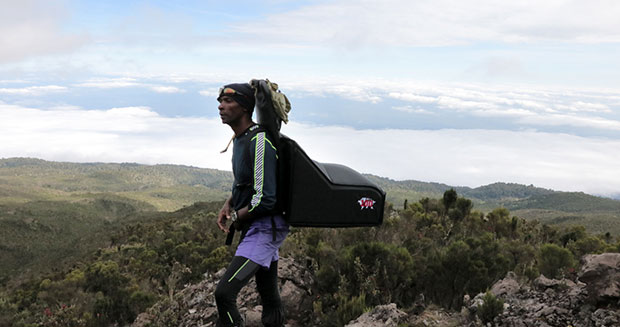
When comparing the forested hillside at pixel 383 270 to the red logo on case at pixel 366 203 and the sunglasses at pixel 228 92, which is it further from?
the sunglasses at pixel 228 92

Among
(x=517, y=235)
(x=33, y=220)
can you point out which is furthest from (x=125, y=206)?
(x=517, y=235)

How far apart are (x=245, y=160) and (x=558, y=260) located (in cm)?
575

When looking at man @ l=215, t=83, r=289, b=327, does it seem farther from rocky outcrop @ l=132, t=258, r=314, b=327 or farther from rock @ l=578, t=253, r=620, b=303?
rock @ l=578, t=253, r=620, b=303

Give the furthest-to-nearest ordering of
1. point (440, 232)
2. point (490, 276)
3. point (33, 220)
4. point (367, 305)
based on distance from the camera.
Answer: point (33, 220), point (440, 232), point (490, 276), point (367, 305)

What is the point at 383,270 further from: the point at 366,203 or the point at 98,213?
the point at 98,213

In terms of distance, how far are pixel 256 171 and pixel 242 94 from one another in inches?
28.5

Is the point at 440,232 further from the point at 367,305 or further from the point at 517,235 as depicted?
the point at 367,305

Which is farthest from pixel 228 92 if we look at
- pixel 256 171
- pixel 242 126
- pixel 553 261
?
pixel 553 261

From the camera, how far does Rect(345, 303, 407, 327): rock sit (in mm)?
4922

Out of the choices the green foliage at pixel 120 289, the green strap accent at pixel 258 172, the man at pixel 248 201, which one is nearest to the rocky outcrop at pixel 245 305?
the green foliage at pixel 120 289

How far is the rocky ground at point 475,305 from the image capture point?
4520mm

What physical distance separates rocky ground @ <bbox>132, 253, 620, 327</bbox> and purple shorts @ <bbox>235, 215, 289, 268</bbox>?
1995 mm

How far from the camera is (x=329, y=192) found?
3557 mm

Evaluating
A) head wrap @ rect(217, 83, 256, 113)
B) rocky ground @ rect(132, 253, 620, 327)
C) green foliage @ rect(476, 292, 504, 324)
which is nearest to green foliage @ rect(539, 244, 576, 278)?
rocky ground @ rect(132, 253, 620, 327)
